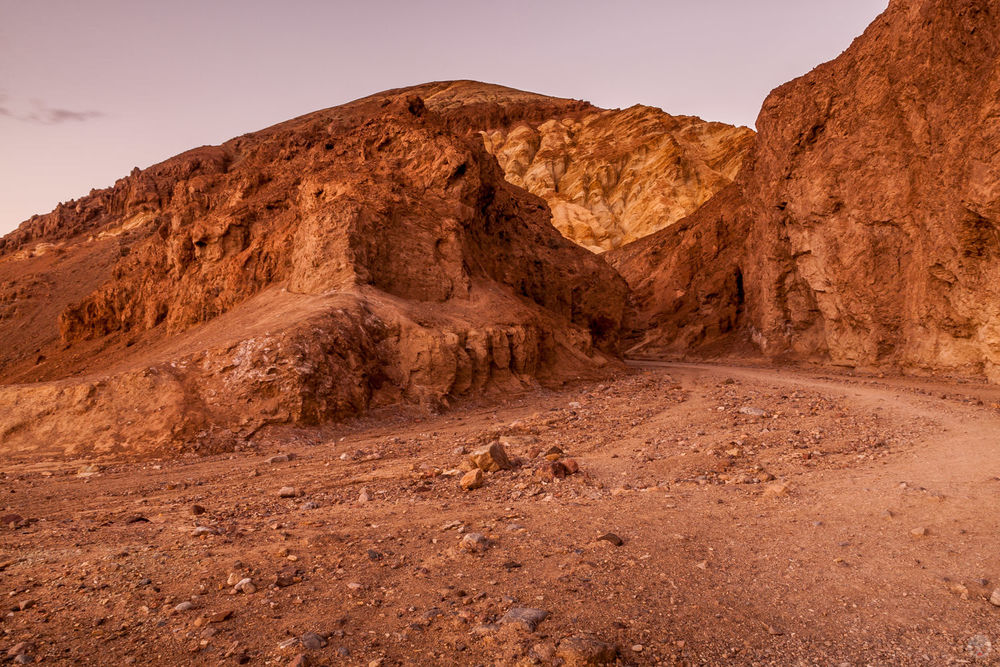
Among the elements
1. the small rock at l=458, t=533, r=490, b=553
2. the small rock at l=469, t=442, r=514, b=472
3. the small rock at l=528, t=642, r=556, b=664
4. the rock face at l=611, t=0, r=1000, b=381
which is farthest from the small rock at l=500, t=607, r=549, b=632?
the rock face at l=611, t=0, r=1000, b=381

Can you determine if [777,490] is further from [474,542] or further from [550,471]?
[474,542]

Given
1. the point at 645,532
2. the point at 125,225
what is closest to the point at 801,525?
the point at 645,532

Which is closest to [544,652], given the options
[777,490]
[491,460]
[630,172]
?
[777,490]

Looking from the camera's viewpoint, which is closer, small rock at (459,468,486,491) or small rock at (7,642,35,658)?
small rock at (7,642,35,658)

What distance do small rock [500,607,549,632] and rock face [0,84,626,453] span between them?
7.20 metres

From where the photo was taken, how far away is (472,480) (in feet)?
20.2

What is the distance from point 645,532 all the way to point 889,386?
13243 mm

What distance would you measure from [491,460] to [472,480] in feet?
2.00

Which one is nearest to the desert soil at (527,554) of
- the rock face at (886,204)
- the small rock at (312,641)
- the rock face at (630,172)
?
the small rock at (312,641)

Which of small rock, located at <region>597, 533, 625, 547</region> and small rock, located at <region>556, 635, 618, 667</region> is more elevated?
small rock, located at <region>556, 635, 618, 667</region>

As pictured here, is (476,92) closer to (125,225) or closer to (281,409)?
(125,225)

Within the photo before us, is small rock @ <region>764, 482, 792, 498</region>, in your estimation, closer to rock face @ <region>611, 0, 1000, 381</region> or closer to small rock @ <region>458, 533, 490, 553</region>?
small rock @ <region>458, 533, 490, 553</region>

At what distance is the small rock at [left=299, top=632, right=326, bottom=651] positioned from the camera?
2.97 m

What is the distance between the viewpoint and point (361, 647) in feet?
9.86
